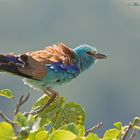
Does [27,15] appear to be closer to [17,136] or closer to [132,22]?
[132,22]

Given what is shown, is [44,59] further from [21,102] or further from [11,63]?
[21,102]

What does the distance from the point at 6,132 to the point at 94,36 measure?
46137mm

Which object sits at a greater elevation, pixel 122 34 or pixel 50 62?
pixel 50 62

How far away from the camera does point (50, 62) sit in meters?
1.71

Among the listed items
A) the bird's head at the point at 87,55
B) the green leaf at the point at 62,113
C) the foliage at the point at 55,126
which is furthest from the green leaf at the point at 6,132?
the bird's head at the point at 87,55

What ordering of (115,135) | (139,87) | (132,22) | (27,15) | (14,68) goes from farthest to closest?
(27,15), (132,22), (139,87), (14,68), (115,135)

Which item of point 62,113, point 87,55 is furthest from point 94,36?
point 62,113

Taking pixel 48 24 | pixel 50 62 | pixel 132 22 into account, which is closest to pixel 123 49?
pixel 132 22

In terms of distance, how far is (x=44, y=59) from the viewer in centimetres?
171

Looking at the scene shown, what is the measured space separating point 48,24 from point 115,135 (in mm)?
48617

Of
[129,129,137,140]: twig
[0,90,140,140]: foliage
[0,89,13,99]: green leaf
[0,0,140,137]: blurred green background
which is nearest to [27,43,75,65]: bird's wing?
[0,90,140,140]: foliage

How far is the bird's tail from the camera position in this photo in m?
1.50

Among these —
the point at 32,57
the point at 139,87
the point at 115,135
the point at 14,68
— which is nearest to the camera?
the point at 115,135

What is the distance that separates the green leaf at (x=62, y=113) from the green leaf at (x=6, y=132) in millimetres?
422
